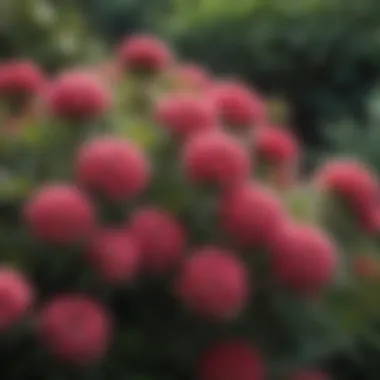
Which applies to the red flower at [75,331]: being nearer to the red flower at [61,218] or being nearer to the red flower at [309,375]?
the red flower at [61,218]

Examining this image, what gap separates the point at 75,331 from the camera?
3.54ft

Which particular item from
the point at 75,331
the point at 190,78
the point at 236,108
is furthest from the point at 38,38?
the point at 75,331

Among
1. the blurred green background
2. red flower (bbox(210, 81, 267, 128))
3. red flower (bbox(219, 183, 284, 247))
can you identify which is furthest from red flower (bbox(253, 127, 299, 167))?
the blurred green background

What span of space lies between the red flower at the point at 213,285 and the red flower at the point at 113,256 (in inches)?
2.3

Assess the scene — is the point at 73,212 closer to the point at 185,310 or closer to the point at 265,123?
the point at 185,310

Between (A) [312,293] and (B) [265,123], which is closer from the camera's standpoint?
(A) [312,293]

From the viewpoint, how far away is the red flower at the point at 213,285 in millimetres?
1101

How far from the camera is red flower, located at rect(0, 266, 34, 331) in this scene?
3.48 feet

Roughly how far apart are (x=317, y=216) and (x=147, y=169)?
0.22 metres

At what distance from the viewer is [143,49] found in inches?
53.0

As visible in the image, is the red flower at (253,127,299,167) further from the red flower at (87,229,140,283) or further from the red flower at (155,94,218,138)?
the red flower at (87,229,140,283)

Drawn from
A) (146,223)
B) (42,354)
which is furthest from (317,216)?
(42,354)

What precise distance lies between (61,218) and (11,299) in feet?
0.31

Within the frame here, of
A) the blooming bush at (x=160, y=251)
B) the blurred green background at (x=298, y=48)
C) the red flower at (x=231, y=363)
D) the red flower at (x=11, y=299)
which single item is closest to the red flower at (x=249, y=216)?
the blooming bush at (x=160, y=251)
